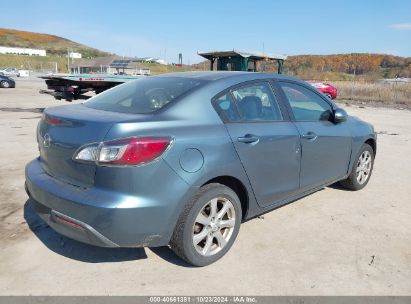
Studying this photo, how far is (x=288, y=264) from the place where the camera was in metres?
3.27

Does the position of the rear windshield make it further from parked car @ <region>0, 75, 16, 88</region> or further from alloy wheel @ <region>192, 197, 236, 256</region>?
parked car @ <region>0, 75, 16, 88</region>

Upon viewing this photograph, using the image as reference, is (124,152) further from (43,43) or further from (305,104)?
(43,43)

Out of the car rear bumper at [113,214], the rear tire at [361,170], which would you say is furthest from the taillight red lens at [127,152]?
the rear tire at [361,170]

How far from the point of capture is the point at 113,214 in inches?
104

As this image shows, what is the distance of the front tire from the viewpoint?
2.96m

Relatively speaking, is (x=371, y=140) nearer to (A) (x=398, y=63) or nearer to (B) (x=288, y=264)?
(B) (x=288, y=264)

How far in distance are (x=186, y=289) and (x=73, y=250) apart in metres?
1.15

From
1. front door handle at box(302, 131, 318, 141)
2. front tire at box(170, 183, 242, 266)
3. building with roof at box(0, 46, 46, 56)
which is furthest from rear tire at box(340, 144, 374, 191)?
building with roof at box(0, 46, 46, 56)

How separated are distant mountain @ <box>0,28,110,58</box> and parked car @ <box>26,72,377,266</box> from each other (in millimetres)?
159135

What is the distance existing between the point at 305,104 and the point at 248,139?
132cm

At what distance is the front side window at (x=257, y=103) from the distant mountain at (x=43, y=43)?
159 m

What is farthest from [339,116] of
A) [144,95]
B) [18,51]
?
[18,51]

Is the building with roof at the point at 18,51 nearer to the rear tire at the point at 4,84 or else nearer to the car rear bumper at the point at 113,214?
the rear tire at the point at 4,84

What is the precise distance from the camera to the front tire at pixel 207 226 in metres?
2.96
